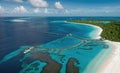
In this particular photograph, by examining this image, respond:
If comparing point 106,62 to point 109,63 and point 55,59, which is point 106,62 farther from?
point 55,59

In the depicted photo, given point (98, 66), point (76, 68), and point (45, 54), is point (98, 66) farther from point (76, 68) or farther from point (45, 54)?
point (45, 54)

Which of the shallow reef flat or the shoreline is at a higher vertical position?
the shoreline

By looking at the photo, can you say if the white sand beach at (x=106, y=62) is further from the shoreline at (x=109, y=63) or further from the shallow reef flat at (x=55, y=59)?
the shallow reef flat at (x=55, y=59)

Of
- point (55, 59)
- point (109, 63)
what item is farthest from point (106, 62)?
point (55, 59)

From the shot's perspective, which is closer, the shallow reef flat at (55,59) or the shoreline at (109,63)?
the shoreline at (109,63)

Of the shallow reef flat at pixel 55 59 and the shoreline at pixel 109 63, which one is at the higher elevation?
the shoreline at pixel 109 63

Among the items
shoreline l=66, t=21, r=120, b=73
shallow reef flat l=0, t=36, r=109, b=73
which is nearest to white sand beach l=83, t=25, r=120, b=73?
shoreline l=66, t=21, r=120, b=73

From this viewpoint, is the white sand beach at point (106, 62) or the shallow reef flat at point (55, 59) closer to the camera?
the white sand beach at point (106, 62)

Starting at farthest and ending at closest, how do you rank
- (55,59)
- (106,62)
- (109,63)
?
1. (55,59)
2. (106,62)
3. (109,63)

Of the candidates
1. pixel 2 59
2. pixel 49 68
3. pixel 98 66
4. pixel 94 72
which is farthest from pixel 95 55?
pixel 2 59

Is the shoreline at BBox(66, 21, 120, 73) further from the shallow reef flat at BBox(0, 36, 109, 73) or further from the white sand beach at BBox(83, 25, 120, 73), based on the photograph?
the shallow reef flat at BBox(0, 36, 109, 73)

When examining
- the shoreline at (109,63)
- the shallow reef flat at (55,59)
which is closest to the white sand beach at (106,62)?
the shoreline at (109,63)
